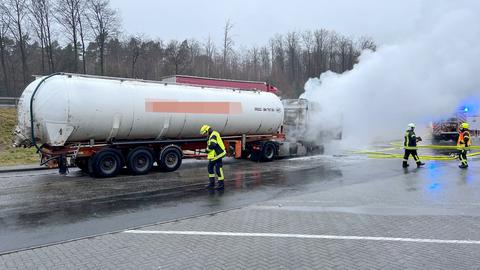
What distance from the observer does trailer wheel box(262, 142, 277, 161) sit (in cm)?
1881

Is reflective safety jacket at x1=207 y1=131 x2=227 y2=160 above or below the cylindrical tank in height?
below

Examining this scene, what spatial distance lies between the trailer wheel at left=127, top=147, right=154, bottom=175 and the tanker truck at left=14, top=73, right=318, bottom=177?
2cm

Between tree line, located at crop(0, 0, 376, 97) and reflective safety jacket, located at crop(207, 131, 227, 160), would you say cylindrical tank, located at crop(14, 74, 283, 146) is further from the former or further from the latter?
tree line, located at crop(0, 0, 376, 97)

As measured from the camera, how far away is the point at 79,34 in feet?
149

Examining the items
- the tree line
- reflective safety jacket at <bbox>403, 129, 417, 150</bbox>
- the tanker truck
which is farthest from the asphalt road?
the tree line

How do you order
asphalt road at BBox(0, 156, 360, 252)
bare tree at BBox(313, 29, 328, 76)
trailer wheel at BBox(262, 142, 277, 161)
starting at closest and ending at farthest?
asphalt road at BBox(0, 156, 360, 252), trailer wheel at BBox(262, 142, 277, 161), bare tree at BBox(313, 29, 328, 76)

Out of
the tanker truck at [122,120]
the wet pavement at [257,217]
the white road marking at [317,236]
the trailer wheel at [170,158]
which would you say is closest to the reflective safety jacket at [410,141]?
the wet pavement at [257,217]

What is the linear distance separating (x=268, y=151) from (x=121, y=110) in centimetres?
737

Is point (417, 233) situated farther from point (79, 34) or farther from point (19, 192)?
point (79, 34)

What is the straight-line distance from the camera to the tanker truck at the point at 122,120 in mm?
12852

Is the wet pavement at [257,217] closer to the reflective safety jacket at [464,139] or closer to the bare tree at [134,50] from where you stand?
the reflective safety jacket at [464,139]

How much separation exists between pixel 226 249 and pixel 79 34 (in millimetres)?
44232

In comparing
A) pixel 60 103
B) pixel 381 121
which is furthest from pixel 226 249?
pixel 381 121

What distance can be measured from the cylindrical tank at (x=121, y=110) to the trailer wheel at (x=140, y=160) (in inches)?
19.5
